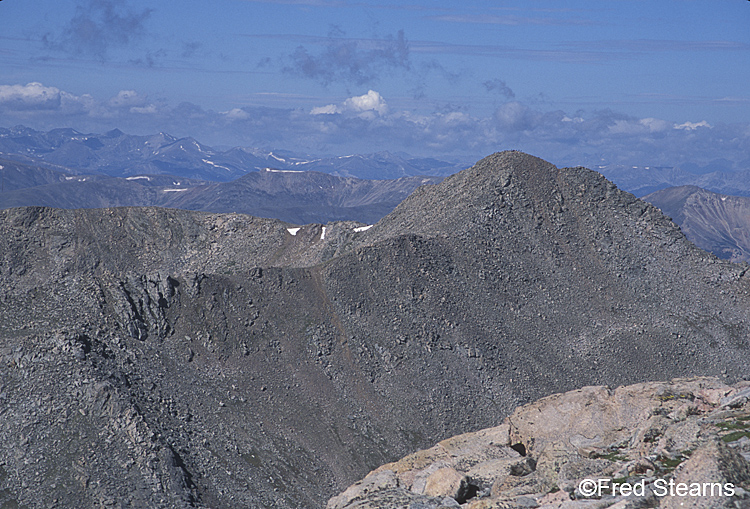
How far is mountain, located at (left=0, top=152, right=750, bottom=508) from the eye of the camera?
4600 cm

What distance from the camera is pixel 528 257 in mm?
78562

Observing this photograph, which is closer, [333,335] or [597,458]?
[597,458]

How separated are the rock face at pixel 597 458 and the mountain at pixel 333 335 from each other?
1620cm

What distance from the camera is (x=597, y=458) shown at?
30125 mm

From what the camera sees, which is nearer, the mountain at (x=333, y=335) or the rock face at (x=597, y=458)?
the rock face at (x=597, y=458)

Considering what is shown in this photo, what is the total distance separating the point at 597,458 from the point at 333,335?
3765cm

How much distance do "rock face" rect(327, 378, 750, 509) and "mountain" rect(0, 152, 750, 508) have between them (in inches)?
638

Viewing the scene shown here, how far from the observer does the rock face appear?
22078 mm

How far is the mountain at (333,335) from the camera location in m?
46.0

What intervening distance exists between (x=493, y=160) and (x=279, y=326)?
44444mm

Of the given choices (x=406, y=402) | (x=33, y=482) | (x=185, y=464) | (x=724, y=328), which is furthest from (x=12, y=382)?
(x=724, y=328)

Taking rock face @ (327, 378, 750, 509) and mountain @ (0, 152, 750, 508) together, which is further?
mountain @ (0, 152, 750, 508)

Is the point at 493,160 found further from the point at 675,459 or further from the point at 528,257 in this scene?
the point at 675,459

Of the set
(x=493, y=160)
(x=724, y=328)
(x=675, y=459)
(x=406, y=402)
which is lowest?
(x=406, y=402)
